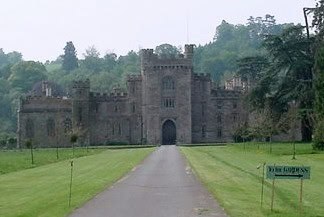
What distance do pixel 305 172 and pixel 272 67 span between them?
61468mm

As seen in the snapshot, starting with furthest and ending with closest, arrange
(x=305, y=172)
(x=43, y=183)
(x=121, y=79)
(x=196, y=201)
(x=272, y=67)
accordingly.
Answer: (x=121, y=79)
(x=272, y=67)
(x=43, y=183)
(x=196, y=201)
(x=305, y=172)

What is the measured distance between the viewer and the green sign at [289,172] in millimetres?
19969

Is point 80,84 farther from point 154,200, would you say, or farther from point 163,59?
point 154,200

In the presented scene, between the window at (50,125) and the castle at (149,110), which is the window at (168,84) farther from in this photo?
the window at (50,125)

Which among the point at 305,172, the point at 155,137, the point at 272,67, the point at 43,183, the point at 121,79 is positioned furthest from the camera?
the point at 121,79

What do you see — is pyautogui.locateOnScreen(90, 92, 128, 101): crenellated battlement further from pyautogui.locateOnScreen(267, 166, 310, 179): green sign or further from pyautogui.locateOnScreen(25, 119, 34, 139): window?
pyautogui.locateOnScreen(267, 166, 310, 179): green sign

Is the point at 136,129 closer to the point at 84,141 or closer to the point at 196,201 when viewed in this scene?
the point at 84,141

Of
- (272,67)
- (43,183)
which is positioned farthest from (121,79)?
(43,183)

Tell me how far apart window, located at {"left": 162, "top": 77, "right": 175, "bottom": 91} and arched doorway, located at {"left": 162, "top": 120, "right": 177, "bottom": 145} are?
491cm

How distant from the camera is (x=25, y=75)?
552 ft

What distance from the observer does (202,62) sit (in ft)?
642

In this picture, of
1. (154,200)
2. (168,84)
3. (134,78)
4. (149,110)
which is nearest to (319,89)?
(154,200)

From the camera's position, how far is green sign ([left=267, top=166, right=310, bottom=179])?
65.5 ft

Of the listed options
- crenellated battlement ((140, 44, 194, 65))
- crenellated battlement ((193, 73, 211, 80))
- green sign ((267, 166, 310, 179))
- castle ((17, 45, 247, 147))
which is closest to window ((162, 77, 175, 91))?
castle ((17, 45, 247, 147))
